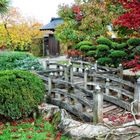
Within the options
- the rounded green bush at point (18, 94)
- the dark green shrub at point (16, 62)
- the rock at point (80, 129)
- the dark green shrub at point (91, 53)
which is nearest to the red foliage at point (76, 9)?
the dark green shrub at point (91, 53)

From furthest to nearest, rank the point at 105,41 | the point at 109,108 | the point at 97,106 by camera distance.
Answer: the point at 105,41 < the point at 109,108 < the point at 97,106

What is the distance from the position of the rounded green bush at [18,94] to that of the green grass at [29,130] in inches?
9.3

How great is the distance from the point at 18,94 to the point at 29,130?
2.99 ft

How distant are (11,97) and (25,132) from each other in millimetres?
902

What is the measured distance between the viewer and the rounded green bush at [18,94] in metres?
6.88

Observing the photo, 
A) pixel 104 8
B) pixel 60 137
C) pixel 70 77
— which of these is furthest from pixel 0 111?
pixel 104 8

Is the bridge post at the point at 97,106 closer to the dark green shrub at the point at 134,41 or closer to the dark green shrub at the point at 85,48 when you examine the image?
the dark green shrub at the point at 134,41

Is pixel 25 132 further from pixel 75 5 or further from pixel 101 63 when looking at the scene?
pixel 75 5

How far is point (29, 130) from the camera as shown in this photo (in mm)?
6598

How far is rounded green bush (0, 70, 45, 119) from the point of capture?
6.88 meters

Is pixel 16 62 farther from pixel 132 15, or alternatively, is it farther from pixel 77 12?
pixel 77 12

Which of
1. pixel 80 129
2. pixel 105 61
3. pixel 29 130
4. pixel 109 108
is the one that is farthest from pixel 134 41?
pixel 80 129

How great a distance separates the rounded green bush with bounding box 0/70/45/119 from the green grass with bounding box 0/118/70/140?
0.77ft

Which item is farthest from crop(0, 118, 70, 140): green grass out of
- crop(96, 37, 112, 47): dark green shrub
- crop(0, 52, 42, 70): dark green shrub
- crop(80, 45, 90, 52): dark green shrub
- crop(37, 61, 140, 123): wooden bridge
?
crop(80, 45, 90, 52): dark green shrub
